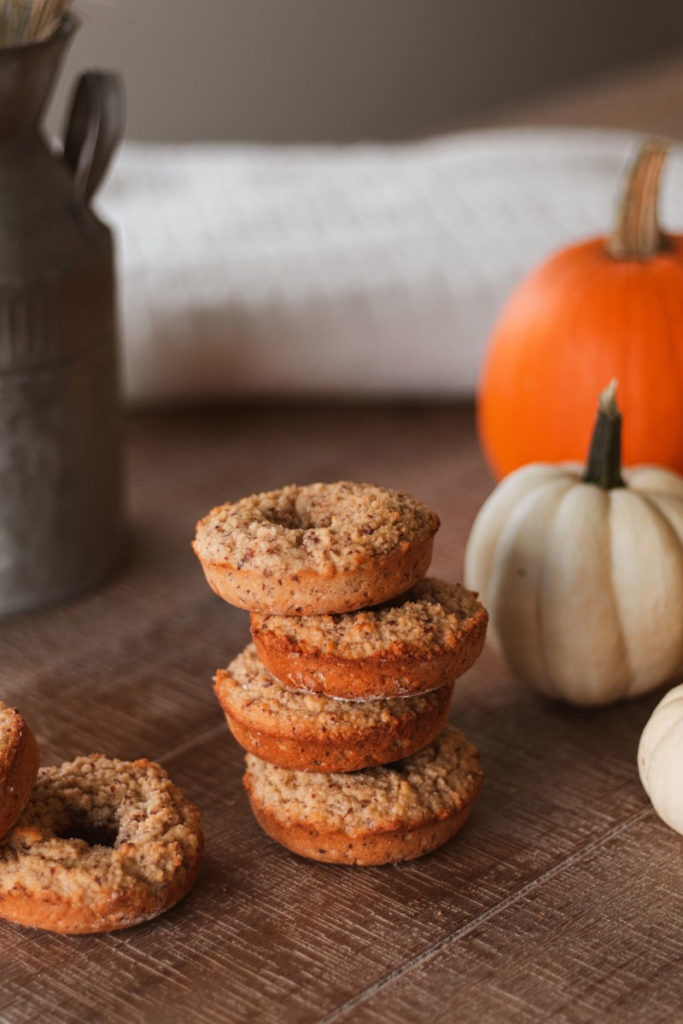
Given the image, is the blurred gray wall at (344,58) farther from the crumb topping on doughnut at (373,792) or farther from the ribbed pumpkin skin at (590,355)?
the crumb topping on doughnut at (373,792)

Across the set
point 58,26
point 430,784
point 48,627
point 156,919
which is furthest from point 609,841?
point 58,26

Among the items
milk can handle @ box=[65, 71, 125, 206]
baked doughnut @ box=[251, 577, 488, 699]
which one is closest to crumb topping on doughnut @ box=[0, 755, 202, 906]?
baked doughnut @ box=[251, 577, 488, 699]

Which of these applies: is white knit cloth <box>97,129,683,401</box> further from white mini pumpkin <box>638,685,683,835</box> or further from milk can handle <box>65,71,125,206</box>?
white mini pumpkin <box>638,685,683,835</box>

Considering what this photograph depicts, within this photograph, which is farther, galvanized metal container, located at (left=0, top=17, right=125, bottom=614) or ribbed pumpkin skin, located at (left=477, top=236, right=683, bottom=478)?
ribbed pumpkin skin, located at (left=477, top=236, right=683, bottom=478)

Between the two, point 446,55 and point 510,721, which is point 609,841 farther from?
point 446,55

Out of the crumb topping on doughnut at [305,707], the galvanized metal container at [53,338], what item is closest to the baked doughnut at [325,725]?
the crumb topping on doughnut at [305,707]
